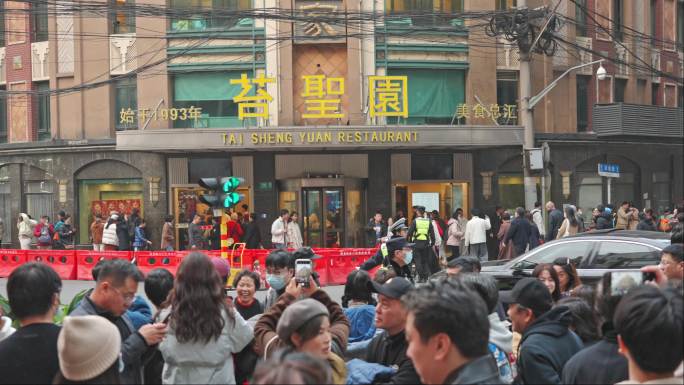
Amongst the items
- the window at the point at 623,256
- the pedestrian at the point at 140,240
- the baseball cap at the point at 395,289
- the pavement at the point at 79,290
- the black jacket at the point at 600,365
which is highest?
the baseball cap at the point at 395,289

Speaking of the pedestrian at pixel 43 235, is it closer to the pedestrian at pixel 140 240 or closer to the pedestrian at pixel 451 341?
the pedestrian at pixel 140 240

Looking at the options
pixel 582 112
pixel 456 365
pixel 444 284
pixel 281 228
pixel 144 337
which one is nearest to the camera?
pixel 456 365

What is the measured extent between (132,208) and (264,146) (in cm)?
553

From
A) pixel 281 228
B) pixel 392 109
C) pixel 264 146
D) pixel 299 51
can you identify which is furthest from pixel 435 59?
pixel 281 228

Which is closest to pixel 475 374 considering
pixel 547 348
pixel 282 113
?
pixel 547 348

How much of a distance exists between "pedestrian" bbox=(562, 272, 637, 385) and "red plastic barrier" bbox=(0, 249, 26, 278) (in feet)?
79.7

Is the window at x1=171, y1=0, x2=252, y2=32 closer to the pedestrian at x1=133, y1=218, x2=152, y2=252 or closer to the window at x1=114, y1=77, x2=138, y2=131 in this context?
the window at x1=114, y1=77, x2=138, y2=131

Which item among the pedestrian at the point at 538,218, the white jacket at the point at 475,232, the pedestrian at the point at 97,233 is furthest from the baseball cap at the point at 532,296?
the pedestrian at the point at 97,233

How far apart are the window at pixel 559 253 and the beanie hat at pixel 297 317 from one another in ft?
31.7

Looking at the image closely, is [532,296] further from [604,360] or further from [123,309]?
[123,309]

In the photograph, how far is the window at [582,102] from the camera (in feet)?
118

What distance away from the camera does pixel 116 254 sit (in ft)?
83.6

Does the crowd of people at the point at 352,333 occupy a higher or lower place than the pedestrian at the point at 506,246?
higher

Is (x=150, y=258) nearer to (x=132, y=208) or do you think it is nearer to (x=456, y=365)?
(x=132, y=208)
